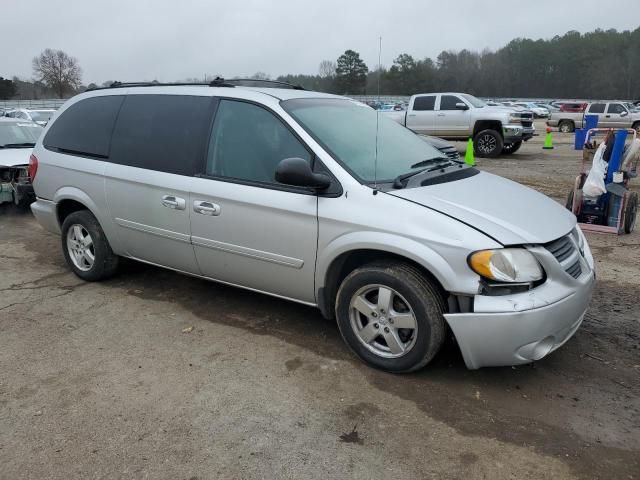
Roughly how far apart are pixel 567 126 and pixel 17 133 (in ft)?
93.1

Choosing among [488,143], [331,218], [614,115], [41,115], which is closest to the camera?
[331,218]

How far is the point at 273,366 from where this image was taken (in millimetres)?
3518

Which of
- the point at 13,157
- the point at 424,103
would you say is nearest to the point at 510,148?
the point at 424,103

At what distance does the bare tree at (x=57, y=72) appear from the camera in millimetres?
56875

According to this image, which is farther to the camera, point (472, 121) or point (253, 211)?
point (472, 121)

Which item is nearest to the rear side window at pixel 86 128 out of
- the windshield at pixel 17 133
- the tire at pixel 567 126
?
the windshield at pixel 17 133

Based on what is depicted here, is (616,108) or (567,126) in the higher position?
(616,108)

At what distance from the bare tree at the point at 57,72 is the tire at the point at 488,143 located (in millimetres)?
52665

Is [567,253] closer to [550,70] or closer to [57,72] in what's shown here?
[57,72]

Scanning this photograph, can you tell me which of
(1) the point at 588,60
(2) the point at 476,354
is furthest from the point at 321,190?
(1) the point at 588,60

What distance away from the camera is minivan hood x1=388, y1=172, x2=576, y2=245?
307 cm

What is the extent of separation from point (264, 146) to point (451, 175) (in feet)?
4.45

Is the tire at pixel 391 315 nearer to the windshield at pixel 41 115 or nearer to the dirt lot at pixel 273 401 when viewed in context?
the dirt lot at pixel 273 401

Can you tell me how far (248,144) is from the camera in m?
3.88
